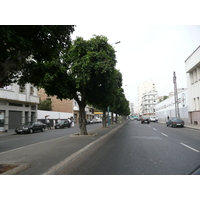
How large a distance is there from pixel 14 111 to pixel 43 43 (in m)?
24.0

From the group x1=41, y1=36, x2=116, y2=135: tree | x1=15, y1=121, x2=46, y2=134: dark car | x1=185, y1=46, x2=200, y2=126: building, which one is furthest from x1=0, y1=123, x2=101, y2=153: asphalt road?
x1=185, y1=46, x2=200, y2=126: building

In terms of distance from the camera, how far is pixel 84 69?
36.1ft

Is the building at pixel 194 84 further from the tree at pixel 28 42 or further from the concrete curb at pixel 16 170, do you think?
the concrete curb at pixel 16 170

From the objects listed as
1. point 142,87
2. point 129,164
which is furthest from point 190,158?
point 142,87

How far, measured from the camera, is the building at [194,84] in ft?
91.4

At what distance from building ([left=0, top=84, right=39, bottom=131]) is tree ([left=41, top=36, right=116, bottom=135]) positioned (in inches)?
437

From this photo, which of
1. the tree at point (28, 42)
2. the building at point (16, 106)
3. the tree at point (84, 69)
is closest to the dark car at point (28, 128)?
the building at point (16, 106)

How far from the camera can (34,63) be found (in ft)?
24.0

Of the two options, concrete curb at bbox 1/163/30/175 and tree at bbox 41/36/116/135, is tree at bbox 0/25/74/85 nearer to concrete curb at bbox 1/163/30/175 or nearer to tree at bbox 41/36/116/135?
concrete curb at bbox 1/163/30/175

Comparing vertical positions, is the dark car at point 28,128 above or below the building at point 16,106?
below

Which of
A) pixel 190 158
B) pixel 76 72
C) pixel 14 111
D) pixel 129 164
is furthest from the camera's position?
pixel 14 111

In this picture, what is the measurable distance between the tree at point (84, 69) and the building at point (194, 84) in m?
Result: 19.8

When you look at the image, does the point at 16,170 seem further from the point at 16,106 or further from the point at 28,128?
the point at 16,106
